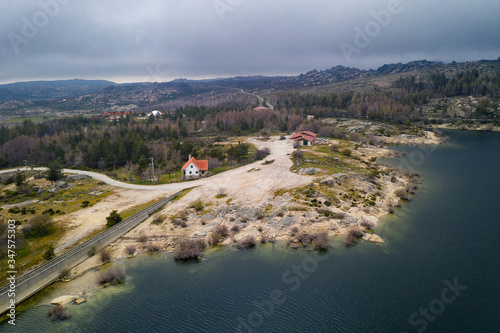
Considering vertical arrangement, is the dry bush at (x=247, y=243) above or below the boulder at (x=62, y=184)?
below

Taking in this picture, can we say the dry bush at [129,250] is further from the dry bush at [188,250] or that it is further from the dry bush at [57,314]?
the dry bush at [57,314]

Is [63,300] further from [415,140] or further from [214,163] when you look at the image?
[415,140]

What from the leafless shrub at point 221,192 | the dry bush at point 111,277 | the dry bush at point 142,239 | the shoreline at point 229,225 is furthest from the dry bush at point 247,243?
the leafless shrub at point 221,192

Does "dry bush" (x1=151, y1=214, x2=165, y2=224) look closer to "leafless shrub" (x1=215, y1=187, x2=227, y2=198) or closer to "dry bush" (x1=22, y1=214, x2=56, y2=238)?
"leafless shrub" (x1=215, y1=187, x2=227, y2=198)

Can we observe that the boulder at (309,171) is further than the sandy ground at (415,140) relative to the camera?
No

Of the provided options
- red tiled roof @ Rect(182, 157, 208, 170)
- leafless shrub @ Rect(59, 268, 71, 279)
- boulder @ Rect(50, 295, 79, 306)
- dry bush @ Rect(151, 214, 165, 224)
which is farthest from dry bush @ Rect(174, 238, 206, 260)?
red tiled roof @ Rect(182, 157, 208, 170)

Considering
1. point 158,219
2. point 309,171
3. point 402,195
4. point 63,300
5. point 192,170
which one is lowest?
point 63,300

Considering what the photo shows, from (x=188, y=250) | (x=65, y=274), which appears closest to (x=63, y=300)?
(x=65, y=274)
